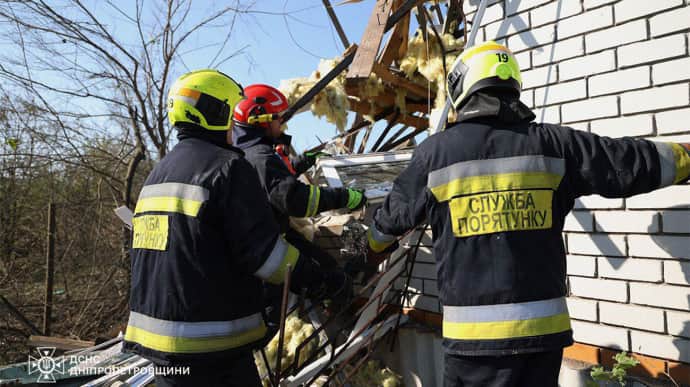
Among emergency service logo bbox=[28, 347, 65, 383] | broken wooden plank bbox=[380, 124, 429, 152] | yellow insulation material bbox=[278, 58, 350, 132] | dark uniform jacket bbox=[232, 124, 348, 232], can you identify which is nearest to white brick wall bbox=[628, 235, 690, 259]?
dark uniform jacket bbox=[232, 124, 348, 232]

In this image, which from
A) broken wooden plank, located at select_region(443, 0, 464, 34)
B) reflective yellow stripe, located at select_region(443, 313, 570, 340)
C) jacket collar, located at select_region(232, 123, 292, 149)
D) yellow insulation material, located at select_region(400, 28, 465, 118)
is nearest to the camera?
reflective yellow stripe, located at select_region(443, 313, 570, 340)

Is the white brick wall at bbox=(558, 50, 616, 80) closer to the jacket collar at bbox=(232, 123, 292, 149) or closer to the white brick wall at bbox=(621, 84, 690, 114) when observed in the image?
the white brick wall at bbox=(621, 84, 690, 114)

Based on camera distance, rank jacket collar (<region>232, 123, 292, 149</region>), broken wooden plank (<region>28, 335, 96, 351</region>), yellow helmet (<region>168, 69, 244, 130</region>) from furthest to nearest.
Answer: broken wooden plank (<region>28, 335, 96, 351</region>) < jacket collar (<region>232, 123, 292, 149</region>) < yellow helmet (<region>168, 69, 244, 130</region>)

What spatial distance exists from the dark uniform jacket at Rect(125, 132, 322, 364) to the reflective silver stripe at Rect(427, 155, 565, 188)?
2.97ft

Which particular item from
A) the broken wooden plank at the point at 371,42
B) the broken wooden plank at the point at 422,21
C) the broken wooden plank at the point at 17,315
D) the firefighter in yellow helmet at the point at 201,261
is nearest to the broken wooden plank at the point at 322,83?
the broken wooden plank at the point at 371,42

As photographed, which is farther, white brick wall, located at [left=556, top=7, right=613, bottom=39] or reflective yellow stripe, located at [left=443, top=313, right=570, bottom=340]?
white brick wall, located at [left=556, top=7, right=613, bottom=39]

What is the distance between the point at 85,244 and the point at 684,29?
28.3ft

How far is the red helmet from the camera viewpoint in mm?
3455

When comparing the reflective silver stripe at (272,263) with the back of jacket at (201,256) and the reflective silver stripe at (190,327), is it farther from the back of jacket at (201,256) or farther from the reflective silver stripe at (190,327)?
the reflective silver stripe at (190,327)

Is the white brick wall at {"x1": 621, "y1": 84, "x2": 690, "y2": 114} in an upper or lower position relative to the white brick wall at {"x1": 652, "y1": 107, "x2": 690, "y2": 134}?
upper

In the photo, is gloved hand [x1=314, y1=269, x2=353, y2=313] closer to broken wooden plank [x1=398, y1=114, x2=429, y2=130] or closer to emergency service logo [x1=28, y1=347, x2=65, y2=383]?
emergency service logo [x1=28, y1=347, x2=65, y2=383]

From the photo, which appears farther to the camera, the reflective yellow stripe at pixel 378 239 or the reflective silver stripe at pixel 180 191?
the reflective yellow stripe at pixel 378 239

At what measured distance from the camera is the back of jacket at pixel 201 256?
2066mm

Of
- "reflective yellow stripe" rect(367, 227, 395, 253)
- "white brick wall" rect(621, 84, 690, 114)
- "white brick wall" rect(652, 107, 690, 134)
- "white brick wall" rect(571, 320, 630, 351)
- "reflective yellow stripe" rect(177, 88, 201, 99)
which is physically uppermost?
"white brick wall" rect(621, 84, 690, 114)
